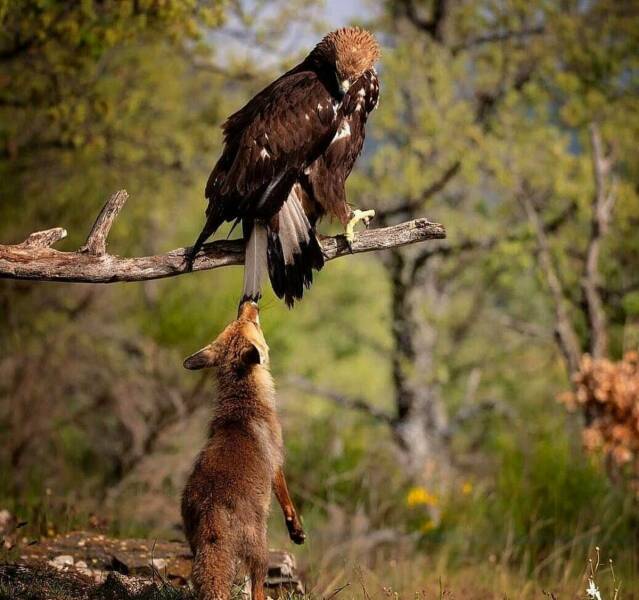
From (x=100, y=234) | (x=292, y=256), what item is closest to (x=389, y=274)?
(x=292, y=256)

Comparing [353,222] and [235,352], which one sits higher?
[353,222]

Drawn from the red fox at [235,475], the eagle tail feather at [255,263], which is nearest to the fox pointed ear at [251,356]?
the red fox at [235,475]

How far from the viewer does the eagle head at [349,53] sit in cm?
523

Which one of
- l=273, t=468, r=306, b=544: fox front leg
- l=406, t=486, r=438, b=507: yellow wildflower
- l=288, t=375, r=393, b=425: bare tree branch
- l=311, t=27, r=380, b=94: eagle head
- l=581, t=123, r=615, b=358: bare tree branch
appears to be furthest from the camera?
l=288, t=375, r=393, b=425: bare tree branch

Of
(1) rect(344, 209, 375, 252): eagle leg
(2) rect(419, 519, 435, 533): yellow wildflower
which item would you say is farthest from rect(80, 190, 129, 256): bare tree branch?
(2) rect(419, 519, 435, 533): yellow wildflower

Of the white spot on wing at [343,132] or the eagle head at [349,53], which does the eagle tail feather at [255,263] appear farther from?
the eagle head at [349,53]

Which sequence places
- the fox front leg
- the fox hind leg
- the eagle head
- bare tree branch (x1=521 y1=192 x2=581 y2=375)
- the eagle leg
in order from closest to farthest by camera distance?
the fox hind leg, the fox front leg, the eagle leg, the eagle head, bare tree branch (x1=521 y1=192 x2=581 y2=375)

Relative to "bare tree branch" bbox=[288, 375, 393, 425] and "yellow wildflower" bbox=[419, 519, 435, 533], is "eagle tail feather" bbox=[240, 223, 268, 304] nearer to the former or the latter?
"yellow wildflower" bbox=[419, 519, 435, 533]

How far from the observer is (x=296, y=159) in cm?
518

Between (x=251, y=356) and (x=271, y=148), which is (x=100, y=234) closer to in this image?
(x=251, y=356)

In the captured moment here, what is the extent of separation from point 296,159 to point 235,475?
201 centimetres

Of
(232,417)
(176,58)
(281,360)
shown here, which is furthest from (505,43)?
(232,417)

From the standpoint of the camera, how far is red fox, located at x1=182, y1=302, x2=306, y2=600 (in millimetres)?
3631

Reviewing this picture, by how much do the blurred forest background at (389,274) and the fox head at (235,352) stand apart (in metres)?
2.09
